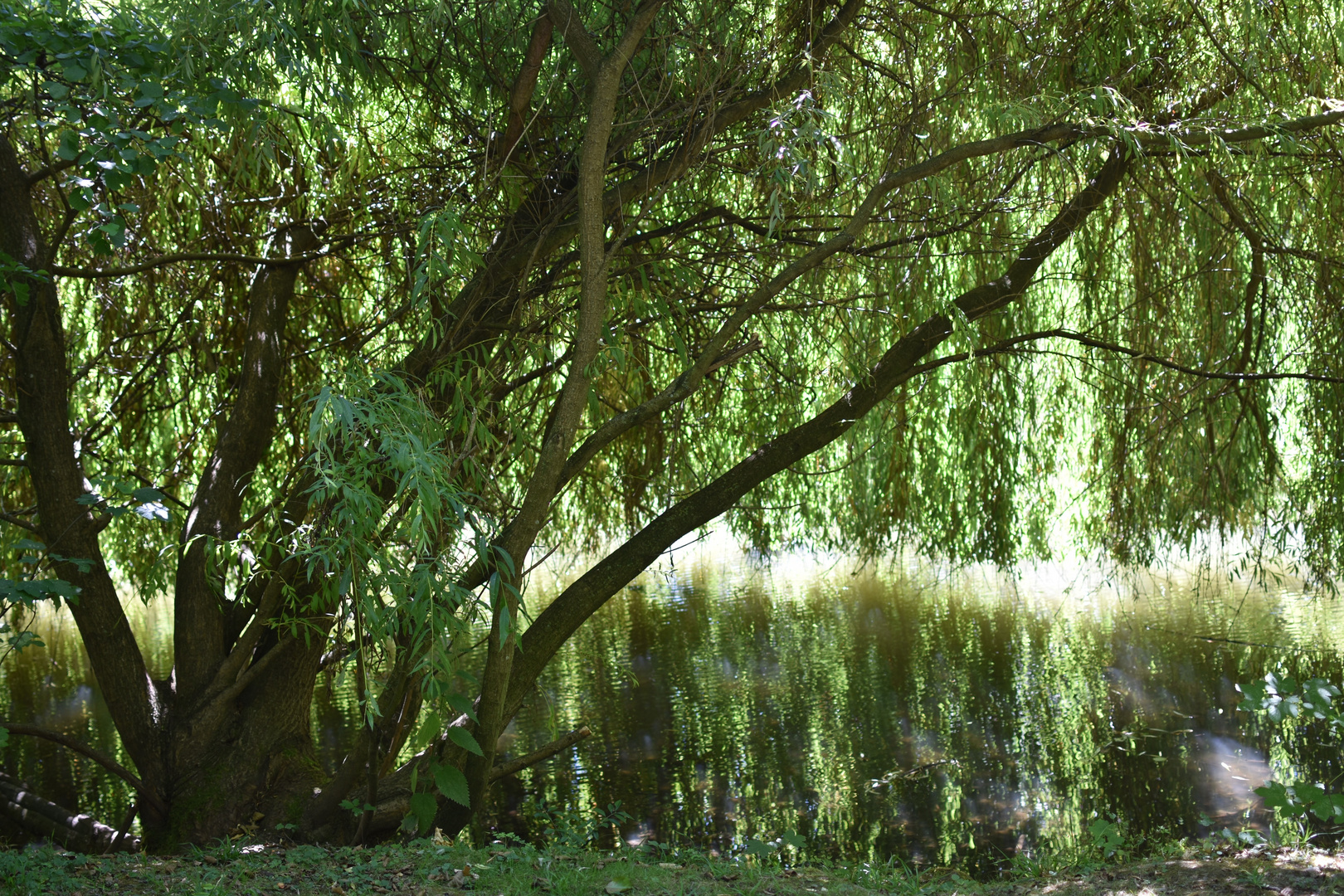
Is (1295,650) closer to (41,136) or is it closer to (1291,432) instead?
(1291,432)

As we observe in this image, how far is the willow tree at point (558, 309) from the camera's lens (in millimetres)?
2701

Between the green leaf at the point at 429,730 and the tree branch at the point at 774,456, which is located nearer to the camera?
the green leaf at the point at 429,730

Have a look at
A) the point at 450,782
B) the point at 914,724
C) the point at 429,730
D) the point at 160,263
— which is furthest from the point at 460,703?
the point at 914,724

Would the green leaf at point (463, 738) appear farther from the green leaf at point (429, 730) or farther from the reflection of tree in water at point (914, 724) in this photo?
the reflection of tree in water at point (914, 724)

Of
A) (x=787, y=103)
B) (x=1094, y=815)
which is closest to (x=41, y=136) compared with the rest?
(x=787, y=103)

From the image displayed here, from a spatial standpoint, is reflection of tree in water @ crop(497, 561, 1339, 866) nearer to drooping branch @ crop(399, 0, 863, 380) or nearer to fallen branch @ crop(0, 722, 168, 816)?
fallen branch @ crop(0, 722, 168, 816)

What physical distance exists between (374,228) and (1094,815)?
148 inches

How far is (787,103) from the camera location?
3.11 metres

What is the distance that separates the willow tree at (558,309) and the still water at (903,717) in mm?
963

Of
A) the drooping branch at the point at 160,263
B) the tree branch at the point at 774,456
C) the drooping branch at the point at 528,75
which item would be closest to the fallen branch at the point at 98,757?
the tree branch at the point at 774,456

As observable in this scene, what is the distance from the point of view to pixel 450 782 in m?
2.78

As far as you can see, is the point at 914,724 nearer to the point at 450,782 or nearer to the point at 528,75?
the point at 450,782

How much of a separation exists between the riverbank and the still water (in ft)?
3.80

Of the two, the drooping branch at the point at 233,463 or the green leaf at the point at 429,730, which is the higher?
the drooping branch at the point at 233,463
